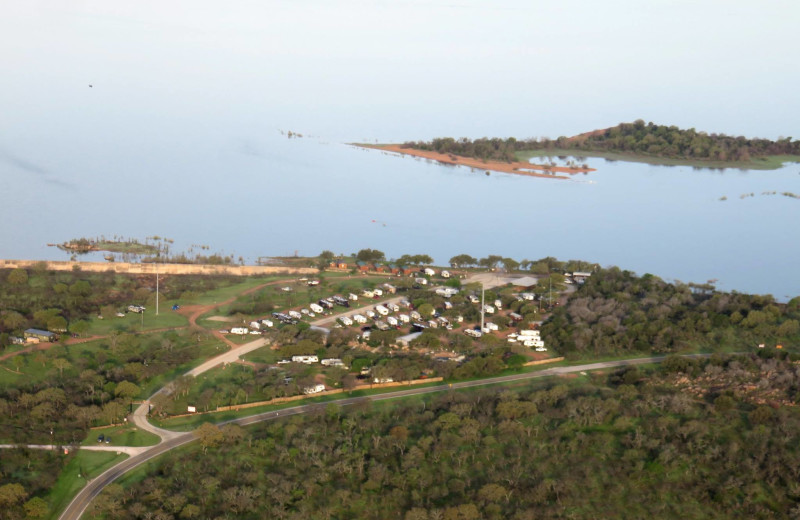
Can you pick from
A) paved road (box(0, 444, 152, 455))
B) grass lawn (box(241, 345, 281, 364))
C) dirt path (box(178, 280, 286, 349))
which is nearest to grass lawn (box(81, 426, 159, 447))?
paved road (box(0, 444, 152, 455))

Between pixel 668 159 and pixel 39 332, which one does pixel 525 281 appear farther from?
pixel 668 159

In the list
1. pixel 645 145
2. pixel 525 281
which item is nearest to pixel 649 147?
pixel 645 145

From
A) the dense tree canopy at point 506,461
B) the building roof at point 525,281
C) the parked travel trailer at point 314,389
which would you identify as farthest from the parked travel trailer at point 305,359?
the building roof at point 525,281

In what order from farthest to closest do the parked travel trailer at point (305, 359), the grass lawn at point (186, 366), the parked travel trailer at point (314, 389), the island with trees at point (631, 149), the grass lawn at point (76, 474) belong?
the island with trees at point (631, 149) < the parked travel trailer at point (305, 359) < the grass lawn at point (186, 366) < the parked travel trailer at point (314, 389) < the grass lawn at point (76, 474)

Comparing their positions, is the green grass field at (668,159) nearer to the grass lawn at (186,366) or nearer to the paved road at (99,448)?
the grass lawn at (186,366)

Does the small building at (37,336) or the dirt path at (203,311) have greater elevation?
the dirt path at (203,311)

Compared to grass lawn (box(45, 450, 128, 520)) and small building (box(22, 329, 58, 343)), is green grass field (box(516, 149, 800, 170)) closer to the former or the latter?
small building (box(22, 329, 58, 343))

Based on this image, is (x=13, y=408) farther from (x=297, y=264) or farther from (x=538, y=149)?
(x=538, y=149)

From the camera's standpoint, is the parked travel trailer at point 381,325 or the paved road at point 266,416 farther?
the parked travel trailer at point 381,325
